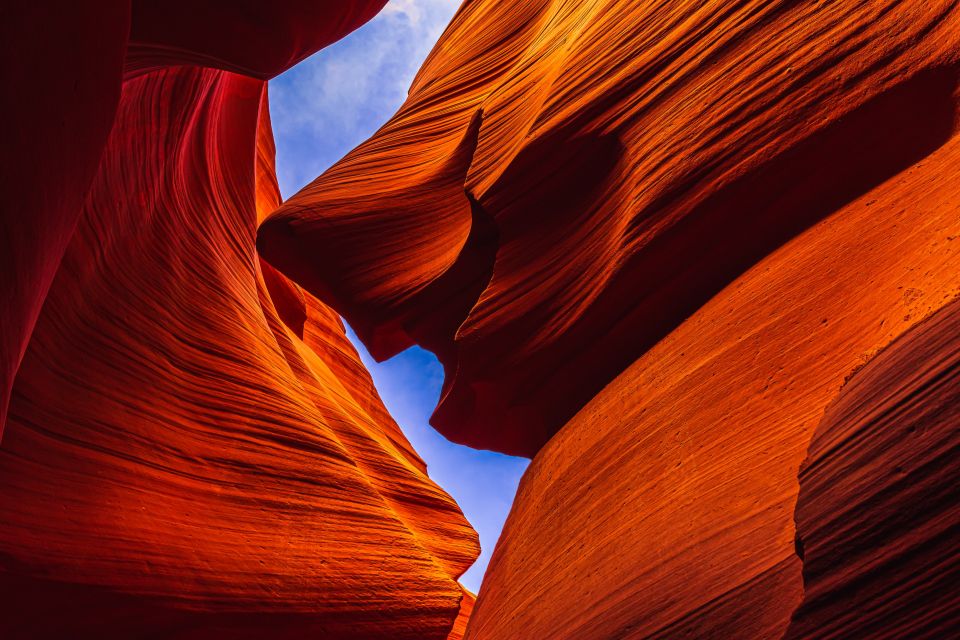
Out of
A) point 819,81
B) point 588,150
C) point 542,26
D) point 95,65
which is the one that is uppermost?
point 542,26

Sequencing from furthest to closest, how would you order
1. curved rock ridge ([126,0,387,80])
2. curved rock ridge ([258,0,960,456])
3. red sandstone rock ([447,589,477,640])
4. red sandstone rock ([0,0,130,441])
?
red sandstone rock ([447,589,477,640]), curved rock ridge ([126,0,387,80]), curved rock ridge ([258,0,960,456]), red sandstone rock ([0,0,130,441])

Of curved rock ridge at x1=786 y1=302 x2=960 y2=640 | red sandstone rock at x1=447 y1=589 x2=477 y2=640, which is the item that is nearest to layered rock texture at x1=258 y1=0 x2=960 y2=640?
curved rock ridge at x1=786 y1=302 x2=960 y2=640

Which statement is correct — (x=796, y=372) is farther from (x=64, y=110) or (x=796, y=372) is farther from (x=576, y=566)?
(x=64, y=110)

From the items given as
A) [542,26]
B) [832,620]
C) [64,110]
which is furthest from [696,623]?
[542,26]

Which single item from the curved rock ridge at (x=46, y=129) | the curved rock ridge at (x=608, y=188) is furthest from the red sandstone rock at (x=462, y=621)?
the curved rock ridge at (x=46, y=129)

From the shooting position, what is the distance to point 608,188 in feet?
9.14

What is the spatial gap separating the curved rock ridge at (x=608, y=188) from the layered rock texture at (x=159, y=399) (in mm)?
738

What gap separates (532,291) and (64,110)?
1.53 m

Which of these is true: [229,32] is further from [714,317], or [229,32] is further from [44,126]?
[714,317]

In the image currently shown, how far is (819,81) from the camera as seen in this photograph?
2.21m

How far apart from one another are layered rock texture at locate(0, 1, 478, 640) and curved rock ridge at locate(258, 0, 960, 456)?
0.74 meters

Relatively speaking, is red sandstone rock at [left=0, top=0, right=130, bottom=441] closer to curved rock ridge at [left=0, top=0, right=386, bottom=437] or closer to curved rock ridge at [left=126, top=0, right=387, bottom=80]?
curved rock ridge at [left=0, top=0, right=386, bottom=437]

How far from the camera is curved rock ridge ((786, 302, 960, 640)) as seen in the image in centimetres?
111

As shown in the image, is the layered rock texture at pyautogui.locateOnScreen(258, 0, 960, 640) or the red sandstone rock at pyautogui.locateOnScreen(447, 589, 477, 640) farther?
the red sandstone rock at pyautogui.locateOnScreen(447, 589, 477, 640)
